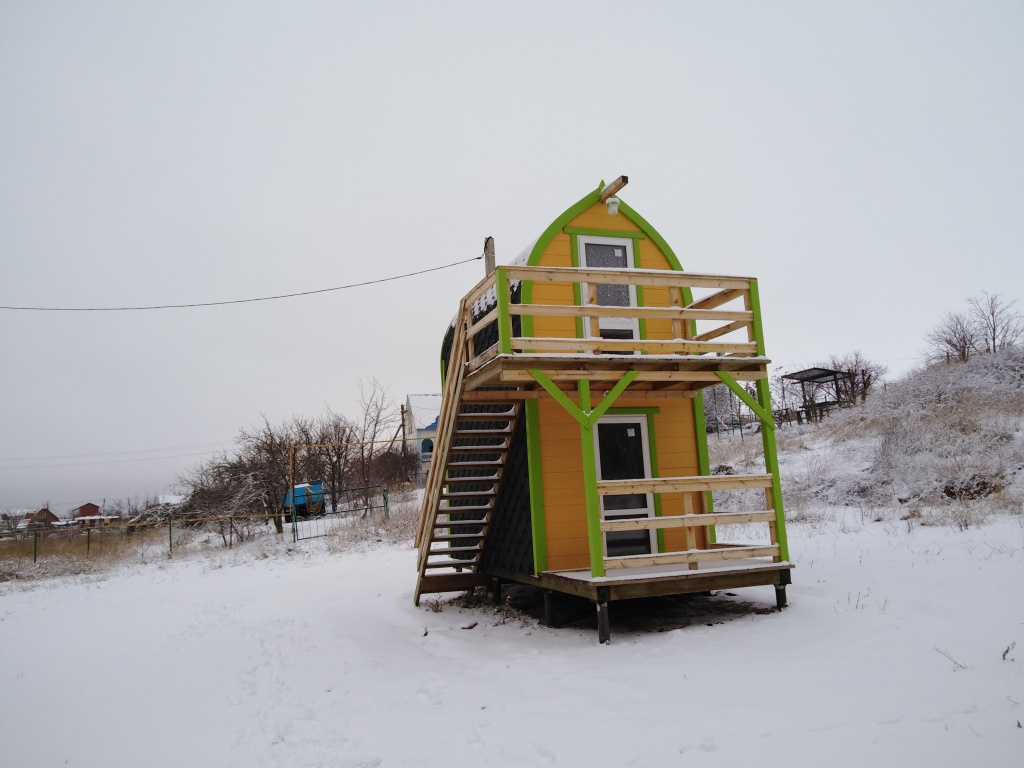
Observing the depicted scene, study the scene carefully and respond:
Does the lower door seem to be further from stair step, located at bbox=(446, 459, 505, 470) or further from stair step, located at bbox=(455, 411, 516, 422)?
stair step, located at bbox=(446, 459, 505, 470)

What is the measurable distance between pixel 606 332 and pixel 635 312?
1979 mm

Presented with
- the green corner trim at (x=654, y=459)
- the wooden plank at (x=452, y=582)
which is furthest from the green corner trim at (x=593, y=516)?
the wooden plank at (x=452, y=582)

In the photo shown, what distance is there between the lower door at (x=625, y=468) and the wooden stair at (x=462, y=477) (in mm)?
1355

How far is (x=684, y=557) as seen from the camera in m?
7.48

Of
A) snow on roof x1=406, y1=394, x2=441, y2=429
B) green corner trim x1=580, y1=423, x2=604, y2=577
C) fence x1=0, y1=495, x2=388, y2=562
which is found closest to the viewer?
green corner trim x1=580, y1=423, x2=604, y2=577

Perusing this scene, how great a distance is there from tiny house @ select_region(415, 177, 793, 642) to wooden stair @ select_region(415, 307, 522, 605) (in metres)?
0.03

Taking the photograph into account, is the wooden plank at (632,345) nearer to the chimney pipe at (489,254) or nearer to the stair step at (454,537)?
the chimney pipe at (489,254)

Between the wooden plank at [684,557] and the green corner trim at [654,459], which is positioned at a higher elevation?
the green corner trim at [654,459]

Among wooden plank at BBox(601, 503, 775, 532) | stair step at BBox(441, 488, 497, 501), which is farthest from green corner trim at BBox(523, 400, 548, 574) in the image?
stair step at BBox(441, 488, 497, 501)

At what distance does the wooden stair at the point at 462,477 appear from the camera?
8891mm

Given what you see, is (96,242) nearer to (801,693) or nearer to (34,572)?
(34,572)

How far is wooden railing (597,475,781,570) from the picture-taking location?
7.27 meters

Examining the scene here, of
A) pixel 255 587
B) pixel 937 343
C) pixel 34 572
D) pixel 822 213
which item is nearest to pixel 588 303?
pixel 255 587

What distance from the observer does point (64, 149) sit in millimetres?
14148
